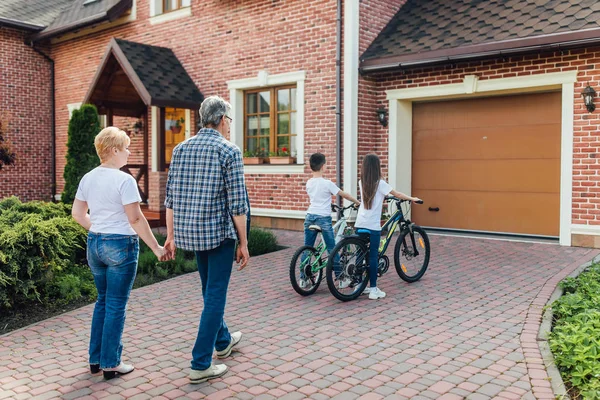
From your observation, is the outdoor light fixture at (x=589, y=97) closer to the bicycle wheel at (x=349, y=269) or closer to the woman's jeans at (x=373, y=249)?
the woman's jeans at (x=373, y=249)

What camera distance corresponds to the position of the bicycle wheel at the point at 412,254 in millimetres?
7047

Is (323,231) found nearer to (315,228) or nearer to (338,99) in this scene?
(315,228)

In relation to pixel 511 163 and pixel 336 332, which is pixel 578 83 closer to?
pixel 511 163

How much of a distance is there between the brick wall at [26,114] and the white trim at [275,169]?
7.99 m

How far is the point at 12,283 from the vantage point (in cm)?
595

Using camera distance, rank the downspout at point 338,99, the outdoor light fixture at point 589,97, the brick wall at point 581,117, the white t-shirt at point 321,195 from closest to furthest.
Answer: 1. the white t-shirt at point 321,195
2. the outdoor light fixture at point 589,97
3. the brick wall at point 581,117
4. the downspout at point 338,99

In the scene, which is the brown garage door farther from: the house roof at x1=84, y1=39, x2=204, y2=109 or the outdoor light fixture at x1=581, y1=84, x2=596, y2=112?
the house roof at x1=84, y1=39, x2=204, y2=109

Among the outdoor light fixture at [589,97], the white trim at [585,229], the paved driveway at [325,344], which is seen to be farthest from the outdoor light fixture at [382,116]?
the paved driveway at [325,344]

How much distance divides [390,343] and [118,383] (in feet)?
7.12

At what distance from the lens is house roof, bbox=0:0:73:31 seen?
16781 mm

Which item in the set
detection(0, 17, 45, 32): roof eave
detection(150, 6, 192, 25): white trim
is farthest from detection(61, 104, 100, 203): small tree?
detection(0, 17, 45, 32): roof eave

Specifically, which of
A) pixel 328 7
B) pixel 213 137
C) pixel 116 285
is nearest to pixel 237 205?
pixel 213 137

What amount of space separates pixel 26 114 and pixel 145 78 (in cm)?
652

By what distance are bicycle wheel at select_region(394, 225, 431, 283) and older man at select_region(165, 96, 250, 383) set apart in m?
3.28
